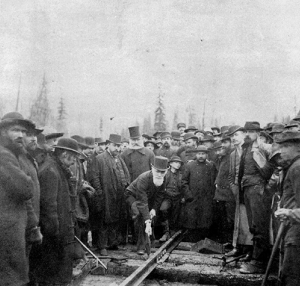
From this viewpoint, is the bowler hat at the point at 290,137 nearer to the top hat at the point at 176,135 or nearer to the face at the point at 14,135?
the face at the point at 14,135

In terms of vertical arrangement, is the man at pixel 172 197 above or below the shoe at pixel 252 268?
above

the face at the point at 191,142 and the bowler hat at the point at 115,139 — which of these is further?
the face at the point at 191,142

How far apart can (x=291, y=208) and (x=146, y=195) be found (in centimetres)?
337

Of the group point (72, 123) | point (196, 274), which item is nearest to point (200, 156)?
point (196, 274)

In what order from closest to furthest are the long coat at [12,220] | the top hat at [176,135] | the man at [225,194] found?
the long coat at [12,220] < the man at [225,194] < the top hat at [176,135]

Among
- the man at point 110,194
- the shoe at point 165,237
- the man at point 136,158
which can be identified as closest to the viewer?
the man at point 110,194

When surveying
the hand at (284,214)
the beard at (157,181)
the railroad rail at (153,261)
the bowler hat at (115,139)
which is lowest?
the railroad rail at (153,261)

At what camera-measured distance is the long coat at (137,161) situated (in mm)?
9328

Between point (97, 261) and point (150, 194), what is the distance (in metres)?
1.74

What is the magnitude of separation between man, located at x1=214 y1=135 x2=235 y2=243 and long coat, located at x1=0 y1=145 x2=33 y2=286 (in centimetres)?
512

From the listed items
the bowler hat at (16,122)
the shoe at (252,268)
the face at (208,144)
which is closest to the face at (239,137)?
the shoe at (252,268)

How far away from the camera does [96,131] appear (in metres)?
121

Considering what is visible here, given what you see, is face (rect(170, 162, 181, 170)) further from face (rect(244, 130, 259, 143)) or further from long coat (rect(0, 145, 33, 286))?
long coat (rect(0, 145, 33, 286))

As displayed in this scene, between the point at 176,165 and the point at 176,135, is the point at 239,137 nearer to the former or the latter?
the point at 176,165
